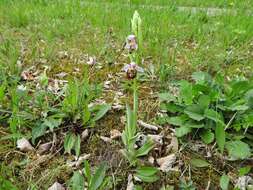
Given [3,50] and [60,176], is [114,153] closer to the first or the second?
[60,176]

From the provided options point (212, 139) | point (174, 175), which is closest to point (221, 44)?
point (212, 139)

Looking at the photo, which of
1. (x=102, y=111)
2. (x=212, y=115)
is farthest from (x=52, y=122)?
(x=212, y=115)

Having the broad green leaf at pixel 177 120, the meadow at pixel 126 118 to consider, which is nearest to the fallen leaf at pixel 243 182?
the meadow at pixel 126 118

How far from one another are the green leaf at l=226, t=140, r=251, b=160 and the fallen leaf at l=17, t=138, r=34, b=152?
1.20 metres

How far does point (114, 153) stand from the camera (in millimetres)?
1809

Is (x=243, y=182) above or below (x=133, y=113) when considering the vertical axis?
below

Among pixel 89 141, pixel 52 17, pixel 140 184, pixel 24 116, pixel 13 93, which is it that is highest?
pixel 52 17

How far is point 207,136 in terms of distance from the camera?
5.93 feet

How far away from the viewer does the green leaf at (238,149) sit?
67.5 inches

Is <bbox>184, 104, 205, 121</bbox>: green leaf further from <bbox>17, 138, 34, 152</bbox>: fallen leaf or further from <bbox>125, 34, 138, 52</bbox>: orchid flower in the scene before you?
<bbox>17, 138, 34, 152</bbox>: fallen leaf

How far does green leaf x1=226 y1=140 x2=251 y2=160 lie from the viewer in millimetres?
1714

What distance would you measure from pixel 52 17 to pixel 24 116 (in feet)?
7.24

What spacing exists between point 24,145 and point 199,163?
1063 millimetres

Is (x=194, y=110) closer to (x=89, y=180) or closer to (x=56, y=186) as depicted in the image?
(x=89, y=180)
